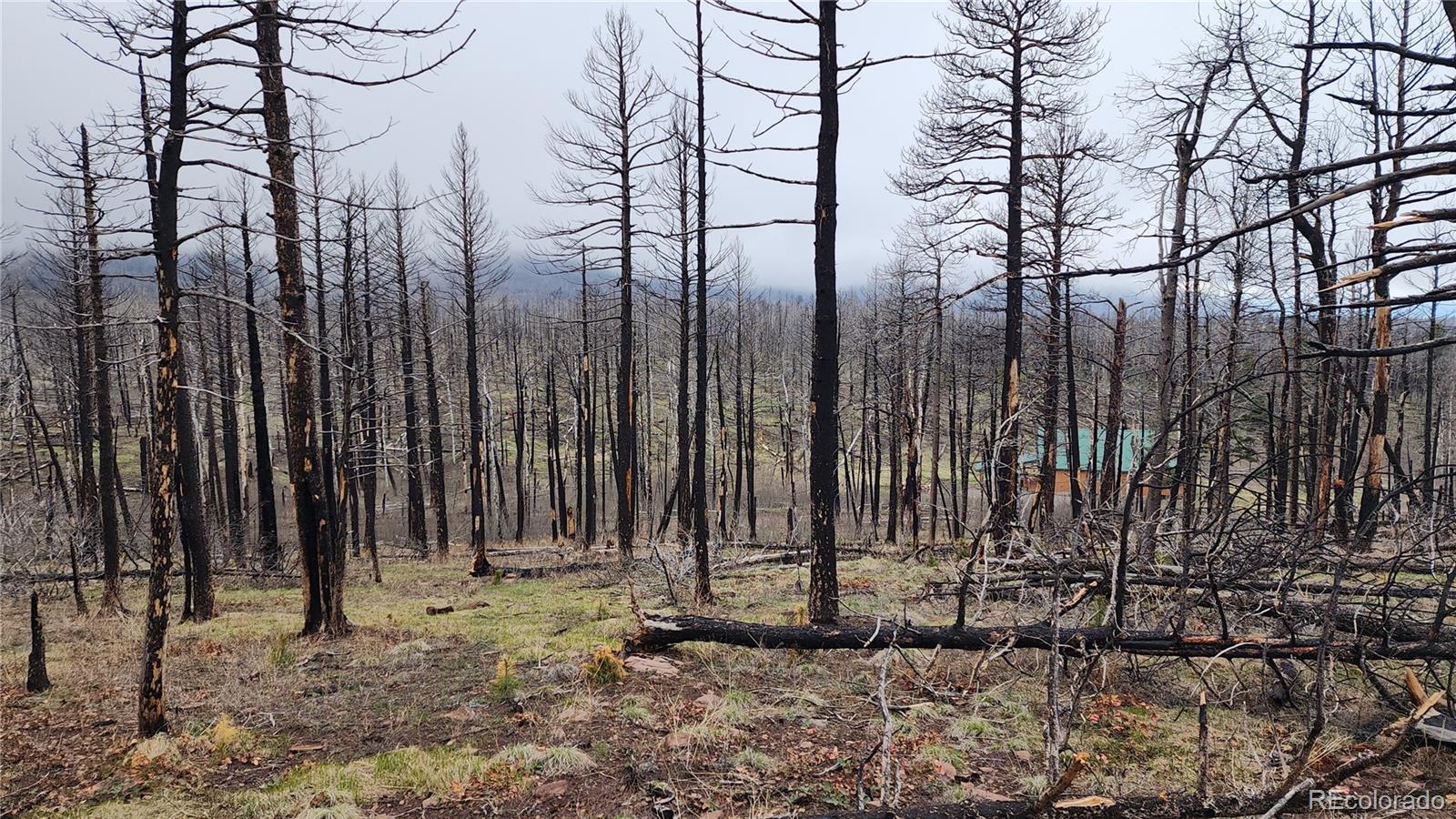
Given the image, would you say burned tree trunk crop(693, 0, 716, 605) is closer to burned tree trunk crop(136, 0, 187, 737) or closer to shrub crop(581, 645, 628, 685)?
shrub crop(581, 645, 628, 685)

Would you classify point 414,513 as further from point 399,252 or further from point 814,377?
point 814,377

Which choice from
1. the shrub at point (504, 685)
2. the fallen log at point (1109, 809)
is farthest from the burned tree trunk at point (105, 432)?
the fallen log at point (1109, 809)

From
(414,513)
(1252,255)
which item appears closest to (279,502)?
(414,513)

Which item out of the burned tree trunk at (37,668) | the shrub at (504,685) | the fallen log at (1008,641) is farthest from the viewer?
the burned tree trunk at (37,668)

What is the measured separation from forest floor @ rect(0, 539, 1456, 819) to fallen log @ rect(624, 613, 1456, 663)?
0.25 metres

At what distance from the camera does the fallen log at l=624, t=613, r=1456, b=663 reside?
16.5ft

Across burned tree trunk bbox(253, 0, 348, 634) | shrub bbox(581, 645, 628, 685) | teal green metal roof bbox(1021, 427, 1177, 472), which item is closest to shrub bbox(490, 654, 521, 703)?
shrub bbox(581, 645, 628, 685)

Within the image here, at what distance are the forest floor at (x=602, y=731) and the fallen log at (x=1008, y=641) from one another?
0.83 feet

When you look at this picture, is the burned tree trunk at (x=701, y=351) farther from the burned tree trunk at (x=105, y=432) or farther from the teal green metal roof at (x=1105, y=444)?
the burned tree trunk at (x=105, y=432)

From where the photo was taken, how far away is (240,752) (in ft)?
19.1

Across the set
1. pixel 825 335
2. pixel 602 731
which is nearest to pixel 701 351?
pixel 825 335

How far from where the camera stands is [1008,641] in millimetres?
5781

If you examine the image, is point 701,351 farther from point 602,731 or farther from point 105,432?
point 105,432

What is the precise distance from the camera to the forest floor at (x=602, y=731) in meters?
4.89
